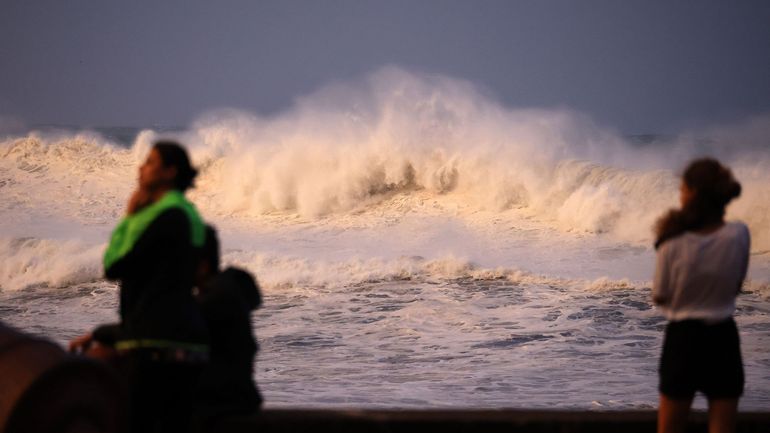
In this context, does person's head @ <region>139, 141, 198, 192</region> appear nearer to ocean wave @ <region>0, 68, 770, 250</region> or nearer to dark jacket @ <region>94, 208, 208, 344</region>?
dark jacket @ <region>94, 208, 208, 344</region>

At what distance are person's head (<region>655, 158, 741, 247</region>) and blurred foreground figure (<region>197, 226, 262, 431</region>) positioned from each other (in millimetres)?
1353

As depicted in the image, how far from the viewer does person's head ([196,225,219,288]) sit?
3.24 m

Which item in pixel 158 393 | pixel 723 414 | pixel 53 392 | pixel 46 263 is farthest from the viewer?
pixel 46 263

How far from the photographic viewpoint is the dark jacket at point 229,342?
3.38 m

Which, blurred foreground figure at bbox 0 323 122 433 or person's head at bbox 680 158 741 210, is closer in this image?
blurred foreground figure at bbox 0 323 122 433

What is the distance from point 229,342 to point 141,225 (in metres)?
0.64

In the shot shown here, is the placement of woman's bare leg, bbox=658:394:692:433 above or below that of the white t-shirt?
below

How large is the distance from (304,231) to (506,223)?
13.0ft

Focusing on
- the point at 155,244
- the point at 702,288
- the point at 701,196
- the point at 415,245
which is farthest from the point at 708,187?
the point at 415,245

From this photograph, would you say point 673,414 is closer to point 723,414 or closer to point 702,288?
point 723,414

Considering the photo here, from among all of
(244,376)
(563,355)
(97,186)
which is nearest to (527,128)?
(97,186)

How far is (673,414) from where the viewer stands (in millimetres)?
3344

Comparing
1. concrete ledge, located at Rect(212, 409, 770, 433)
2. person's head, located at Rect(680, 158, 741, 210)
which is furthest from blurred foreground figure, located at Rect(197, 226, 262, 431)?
person's head, located at Rect(680, 158, 741, 210)

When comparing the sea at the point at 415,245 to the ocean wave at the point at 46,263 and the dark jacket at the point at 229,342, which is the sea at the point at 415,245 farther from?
the dark jacket at the point at 229,342
